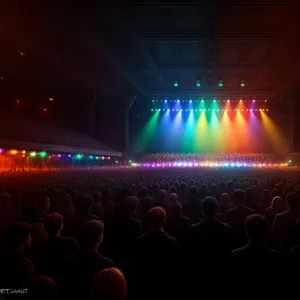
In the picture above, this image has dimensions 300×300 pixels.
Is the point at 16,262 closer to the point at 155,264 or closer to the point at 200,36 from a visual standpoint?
the point at 155,264

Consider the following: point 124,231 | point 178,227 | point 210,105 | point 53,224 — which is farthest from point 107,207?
point 210,105

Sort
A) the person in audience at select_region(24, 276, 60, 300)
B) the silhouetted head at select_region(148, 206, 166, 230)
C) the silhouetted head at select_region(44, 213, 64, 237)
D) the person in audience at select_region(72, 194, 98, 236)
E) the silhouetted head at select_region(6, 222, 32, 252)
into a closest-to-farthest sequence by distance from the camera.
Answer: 1. the person in audience at select_region(24, 276, 60, 300)
2. the silhouetted head at select_region(6, 222, 32, 252)
3. the silhouetted head at select_region(44, 213, 64, 237)
4. the silhouetted head at select_region(148, 206, 166, 230)
5. the person in audience at select_region(72, 194, 98, 236)

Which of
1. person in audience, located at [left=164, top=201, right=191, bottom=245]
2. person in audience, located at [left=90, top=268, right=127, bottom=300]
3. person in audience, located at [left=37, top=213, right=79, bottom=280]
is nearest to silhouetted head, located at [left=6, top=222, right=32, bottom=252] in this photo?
person in audience, located at [left=37, top=213, right=79, bottom=280]

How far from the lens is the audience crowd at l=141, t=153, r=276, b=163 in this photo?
124 feet

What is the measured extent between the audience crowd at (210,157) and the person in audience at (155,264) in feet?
113

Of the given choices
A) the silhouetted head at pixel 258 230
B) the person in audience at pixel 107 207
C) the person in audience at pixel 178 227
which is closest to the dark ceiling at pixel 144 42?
the person in audience at pixel 107 207

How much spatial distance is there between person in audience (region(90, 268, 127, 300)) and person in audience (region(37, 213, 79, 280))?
5.40 ft

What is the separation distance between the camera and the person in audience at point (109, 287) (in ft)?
6.88

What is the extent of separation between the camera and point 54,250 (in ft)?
12.7

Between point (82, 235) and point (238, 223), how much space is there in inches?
123

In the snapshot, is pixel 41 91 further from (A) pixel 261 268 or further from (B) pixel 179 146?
(A) pixel 261 268

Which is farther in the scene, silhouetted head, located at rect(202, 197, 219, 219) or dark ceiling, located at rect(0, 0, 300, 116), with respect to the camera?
dark ceiling, located at rect(0, 0, 300, 116)

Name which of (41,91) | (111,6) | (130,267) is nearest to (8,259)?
(130,267)

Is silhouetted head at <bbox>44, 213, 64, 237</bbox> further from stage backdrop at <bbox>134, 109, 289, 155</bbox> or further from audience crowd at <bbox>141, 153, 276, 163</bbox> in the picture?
stage backdrop at <bbox>134, 109, 289, 155</bbox>
